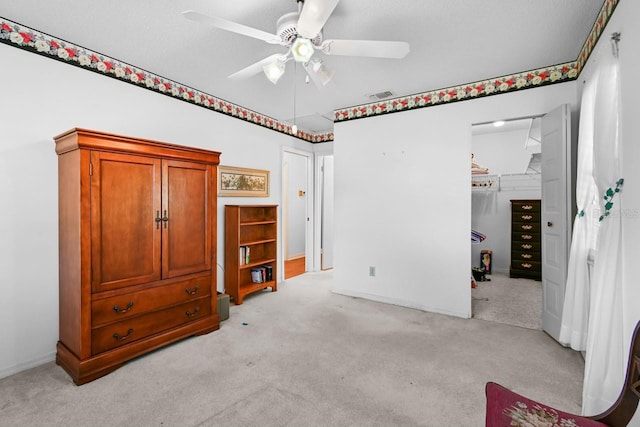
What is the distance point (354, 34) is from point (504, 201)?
4725mm

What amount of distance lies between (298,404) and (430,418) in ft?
2.52

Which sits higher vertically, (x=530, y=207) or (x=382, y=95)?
(x=382, y=95)

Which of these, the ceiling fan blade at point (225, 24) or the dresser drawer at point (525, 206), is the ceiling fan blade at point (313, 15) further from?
the dresser drawer at point (525, 206)

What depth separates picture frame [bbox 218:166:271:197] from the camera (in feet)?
12.3

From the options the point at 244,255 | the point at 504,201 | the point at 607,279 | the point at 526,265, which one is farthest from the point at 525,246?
the point at 244,255

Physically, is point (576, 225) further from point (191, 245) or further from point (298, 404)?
point (191, 245)

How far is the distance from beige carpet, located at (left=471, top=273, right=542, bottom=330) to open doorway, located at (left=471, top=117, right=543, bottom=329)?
16 mm

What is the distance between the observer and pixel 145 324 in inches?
93.4

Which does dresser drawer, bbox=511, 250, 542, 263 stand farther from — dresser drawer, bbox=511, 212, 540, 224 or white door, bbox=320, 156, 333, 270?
white door, bbox=320, 156, 333, 270

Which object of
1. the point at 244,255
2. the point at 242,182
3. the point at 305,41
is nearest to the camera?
the point at 305,41

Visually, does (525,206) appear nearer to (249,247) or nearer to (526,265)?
(526,265)

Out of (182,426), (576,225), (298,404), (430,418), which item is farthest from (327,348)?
(576,225)

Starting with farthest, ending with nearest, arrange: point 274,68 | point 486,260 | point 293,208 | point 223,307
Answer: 1. point 293,208
2. point 486,260
3. point 223,307
4. point 274,68

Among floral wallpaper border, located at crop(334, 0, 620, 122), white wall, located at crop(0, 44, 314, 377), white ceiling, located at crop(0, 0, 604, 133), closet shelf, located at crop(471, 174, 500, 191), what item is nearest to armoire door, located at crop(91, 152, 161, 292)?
white wall, located at crop(0, 44, 314, 377)
